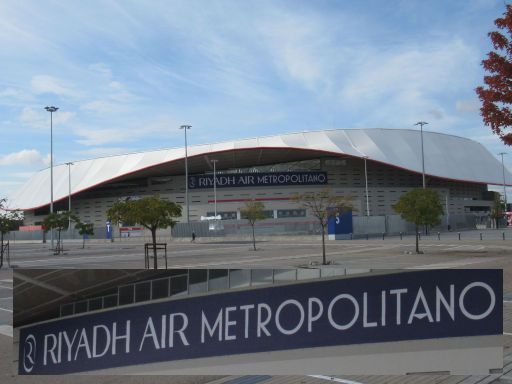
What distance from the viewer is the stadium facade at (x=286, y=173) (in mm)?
76062

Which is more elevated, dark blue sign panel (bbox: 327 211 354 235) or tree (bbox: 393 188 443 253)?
tree (bbox: 393 188 443 253)

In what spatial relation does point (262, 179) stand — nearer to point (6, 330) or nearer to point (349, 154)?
point (349, 154)

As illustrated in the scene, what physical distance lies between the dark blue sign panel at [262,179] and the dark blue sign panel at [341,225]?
118 feet

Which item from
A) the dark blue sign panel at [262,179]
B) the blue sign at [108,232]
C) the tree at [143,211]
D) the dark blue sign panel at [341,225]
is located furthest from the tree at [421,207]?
the dark blue sign panel at [262,179]

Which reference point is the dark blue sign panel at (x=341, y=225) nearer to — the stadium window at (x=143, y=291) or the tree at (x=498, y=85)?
the tree at (x=498, y=85)

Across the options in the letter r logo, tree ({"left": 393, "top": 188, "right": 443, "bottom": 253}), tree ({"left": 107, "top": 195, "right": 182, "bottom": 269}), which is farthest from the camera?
tree ({"left": 393, "top": 188, "right": 443, "bottom": 253})

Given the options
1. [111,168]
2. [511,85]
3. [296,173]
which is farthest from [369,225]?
[111,168]

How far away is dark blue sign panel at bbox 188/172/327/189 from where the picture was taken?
7931 cm

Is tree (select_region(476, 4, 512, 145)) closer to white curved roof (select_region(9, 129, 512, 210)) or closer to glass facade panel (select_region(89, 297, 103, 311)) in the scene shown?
glass facade panel (select_region(89, 297, 103, 311))

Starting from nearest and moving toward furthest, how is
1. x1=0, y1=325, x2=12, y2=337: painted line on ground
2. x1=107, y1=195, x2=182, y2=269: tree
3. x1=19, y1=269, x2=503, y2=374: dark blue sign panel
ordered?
x1=19, y1=269, x2=503, y2=374: dark blue sign panel, x1=0, y1=325, x2=12, y2=337: painted line on ground, x1=107, y1=195, x2=182, y2=269: tree

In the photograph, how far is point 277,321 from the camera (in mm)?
3723

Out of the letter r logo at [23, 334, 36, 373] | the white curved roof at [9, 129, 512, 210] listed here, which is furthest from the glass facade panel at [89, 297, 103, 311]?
the white curved roof at [9, 129, 512, 210]

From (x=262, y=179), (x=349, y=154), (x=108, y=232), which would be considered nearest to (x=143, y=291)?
(x=108, y=232)

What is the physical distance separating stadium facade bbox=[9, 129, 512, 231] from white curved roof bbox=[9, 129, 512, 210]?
166 mm
